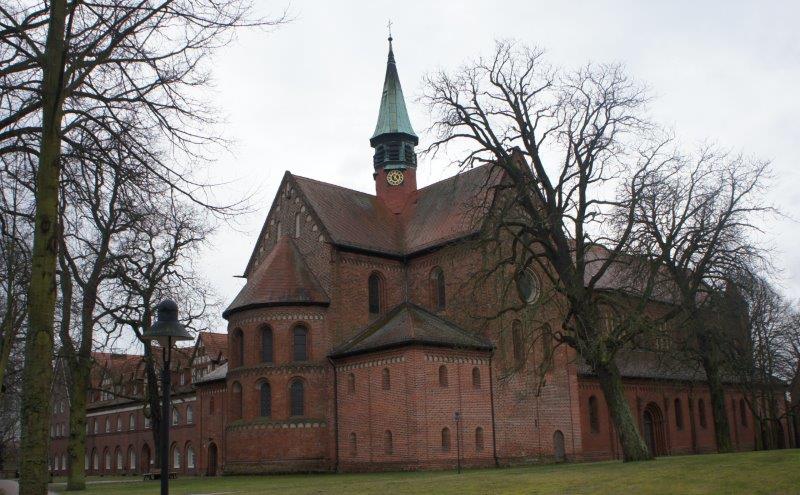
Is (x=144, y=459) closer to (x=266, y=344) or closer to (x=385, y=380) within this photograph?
(x=266, y=344)

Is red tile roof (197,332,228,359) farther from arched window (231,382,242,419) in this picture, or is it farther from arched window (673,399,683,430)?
arched window (673,399,683,430)

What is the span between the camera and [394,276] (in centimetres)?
4038

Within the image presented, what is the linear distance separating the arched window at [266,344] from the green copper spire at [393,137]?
43.3 ft

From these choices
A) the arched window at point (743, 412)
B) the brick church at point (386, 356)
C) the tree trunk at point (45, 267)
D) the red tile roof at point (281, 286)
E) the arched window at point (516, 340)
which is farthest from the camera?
the arched window at point (743, 412)

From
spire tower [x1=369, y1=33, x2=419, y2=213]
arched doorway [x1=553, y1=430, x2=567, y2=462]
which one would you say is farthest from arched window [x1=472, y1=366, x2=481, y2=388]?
spire tower [x1=369, y1=33, x2=419, y2=213]

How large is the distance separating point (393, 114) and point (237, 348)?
16673 millimetres

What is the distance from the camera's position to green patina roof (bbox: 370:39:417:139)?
45.2 metres

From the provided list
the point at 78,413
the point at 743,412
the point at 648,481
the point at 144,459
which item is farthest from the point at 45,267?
the point at 144,459

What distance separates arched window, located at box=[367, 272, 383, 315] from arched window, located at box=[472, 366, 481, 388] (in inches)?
271

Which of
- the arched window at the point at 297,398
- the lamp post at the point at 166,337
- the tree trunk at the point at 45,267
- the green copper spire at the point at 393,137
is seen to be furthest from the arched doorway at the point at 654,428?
the tree trunk at the point at 45,267

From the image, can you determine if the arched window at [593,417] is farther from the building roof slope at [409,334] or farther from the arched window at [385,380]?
the arched window at [385,380]

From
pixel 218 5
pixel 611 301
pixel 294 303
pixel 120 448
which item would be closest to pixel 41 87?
pixel 218 5

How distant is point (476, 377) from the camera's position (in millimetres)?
34938

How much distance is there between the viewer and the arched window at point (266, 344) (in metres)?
37.5
